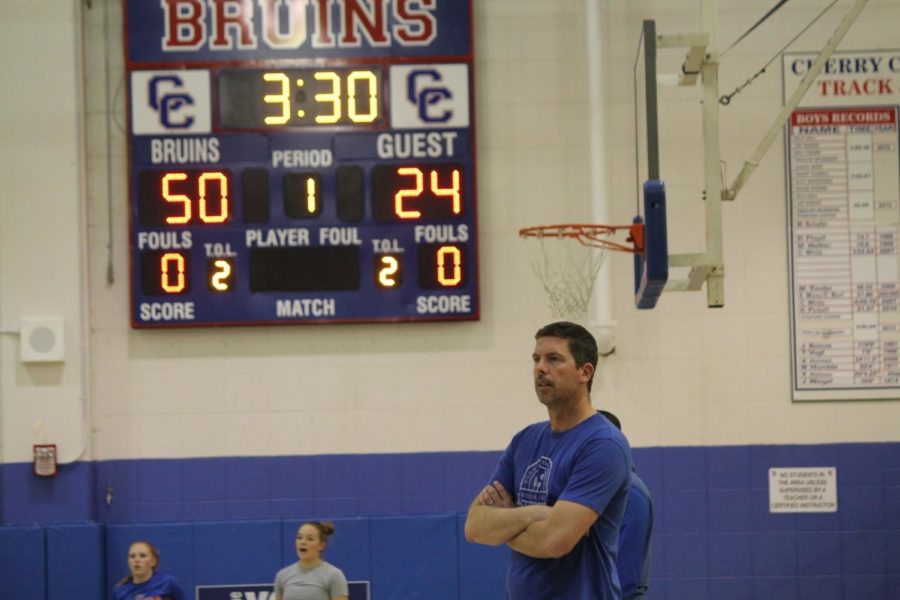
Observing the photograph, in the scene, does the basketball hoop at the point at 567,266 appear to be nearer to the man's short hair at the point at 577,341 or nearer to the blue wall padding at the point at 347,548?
the blue wall padding at the point at 347,548

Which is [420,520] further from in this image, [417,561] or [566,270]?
[566,270]

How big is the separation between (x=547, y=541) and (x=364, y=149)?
6.27m

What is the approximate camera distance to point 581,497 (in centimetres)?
367

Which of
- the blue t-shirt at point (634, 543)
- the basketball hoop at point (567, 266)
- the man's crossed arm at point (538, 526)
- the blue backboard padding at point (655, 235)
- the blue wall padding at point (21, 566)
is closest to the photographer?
the man's crossed arm at point (538, 526)

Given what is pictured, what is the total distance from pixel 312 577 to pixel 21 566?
10.0ft

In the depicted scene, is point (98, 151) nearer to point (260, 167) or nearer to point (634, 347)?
point (260, 167)

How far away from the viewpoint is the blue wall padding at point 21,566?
9391mm

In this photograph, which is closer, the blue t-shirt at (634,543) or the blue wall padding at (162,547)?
the blue t-shirt at (634,543)

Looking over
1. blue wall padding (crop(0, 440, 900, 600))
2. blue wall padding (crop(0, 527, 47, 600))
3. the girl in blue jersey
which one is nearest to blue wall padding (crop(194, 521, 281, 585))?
blue wall padding (crop(0, 440, 900, 600))

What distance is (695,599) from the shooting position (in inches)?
379

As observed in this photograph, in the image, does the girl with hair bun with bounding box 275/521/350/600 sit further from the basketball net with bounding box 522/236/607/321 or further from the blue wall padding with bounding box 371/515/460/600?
the basketball net with bounding box 522/236/607/321

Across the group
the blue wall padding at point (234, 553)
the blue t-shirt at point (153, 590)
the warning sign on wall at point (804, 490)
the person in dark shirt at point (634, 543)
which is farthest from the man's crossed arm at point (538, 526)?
the warning sign on wall at point (804, 490)

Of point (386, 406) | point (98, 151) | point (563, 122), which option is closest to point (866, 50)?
point (563, 122)

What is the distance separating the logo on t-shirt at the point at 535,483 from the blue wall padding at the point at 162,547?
6.18 m
